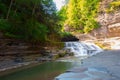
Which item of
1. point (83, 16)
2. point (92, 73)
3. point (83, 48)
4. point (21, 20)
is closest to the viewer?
point (92, 73)

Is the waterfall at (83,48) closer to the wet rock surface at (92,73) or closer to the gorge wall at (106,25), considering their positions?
the gorge wall at (106,25)

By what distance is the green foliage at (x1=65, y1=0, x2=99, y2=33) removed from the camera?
39862 millimetres

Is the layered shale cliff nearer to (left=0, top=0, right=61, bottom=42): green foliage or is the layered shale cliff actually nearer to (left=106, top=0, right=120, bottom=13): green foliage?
(left=106, top=0, right=120, bottom=13): green foliage

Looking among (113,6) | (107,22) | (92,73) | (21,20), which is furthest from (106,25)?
(92,73)

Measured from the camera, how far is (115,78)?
564 cm

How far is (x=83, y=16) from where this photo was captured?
139 ft

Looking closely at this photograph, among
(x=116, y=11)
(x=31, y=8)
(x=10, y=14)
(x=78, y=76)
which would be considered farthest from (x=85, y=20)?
(x=78, y=76)

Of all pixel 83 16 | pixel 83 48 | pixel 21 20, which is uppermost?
pixel 83 16

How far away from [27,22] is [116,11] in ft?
76.8

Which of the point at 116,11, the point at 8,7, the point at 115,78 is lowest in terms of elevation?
the point at 115,78

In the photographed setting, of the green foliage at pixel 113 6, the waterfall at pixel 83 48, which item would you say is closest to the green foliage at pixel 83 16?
the green foliage at pixel 113 6

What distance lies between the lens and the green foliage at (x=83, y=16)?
1569 inches

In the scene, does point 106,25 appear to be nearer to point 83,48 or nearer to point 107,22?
point 107,22

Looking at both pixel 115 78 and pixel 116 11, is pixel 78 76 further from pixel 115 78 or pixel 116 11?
pixel 116 11
